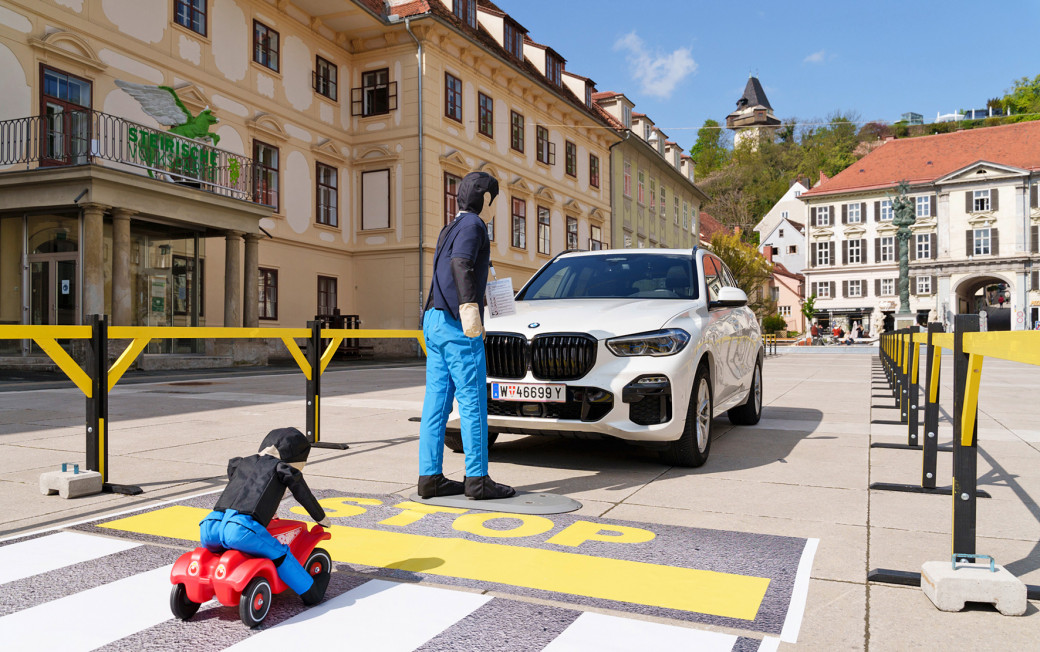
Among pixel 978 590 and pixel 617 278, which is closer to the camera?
pixel 978 590

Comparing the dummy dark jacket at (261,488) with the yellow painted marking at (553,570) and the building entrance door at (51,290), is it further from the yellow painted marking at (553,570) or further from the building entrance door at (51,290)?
the building entrance door at (51,290)

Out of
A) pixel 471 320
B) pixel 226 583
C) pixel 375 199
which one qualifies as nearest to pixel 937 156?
pixel 375 199

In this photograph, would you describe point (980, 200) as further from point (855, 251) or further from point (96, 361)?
point (96, 361)

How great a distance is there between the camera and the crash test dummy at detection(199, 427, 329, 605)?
2943 millimetres

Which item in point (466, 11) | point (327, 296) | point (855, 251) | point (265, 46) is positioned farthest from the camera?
point (855, 251)

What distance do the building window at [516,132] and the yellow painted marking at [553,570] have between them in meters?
29.2

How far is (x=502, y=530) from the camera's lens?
421 cm

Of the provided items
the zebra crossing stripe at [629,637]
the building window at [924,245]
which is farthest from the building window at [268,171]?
the building window at [924,245]

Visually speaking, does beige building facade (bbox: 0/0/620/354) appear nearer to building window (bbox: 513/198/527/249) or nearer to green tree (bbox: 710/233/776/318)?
building window (bbox: 513/198/527/249)

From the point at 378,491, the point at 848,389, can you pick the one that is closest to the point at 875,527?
the point at 378,491

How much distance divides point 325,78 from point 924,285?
2289 inches

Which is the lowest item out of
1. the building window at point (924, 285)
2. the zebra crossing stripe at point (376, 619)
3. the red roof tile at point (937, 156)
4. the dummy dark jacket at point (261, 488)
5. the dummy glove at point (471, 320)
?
the zebra crossing stripe at point (376, 619)

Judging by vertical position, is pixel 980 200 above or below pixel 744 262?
above

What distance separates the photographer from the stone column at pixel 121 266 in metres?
17.3
